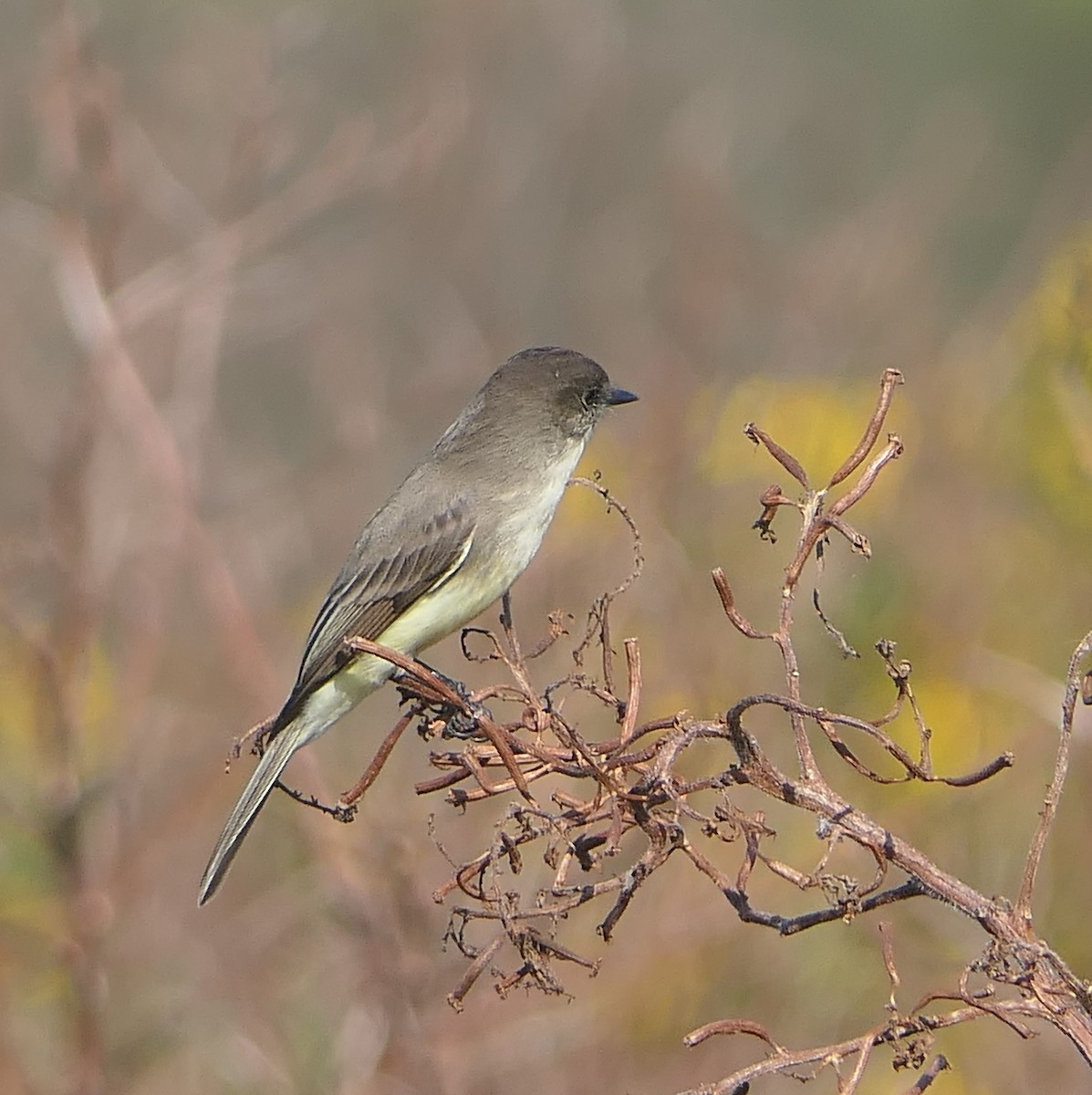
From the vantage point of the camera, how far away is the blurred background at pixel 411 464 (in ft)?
14.1

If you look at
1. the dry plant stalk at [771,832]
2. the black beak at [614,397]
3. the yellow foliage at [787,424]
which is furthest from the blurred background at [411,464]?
the dry plant stalk at [771,832]

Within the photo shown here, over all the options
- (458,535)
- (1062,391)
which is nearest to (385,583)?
(458,535)

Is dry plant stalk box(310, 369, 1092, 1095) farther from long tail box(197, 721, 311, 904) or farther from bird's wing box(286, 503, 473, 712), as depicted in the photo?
bird's wing box(286, 503, 473, 712)

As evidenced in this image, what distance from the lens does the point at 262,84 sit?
15.5 feet

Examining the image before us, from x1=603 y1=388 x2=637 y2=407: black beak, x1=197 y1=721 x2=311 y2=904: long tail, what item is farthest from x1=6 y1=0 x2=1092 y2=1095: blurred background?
x1=603 y1=388 x2=637 y2=407: black beak

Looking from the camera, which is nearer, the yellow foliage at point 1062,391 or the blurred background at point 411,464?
the yellow foliage at point 1062,391

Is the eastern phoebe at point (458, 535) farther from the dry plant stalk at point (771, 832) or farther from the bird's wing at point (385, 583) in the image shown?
the dry plant stalk at point (771, 832)

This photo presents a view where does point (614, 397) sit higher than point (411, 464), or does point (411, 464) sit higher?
point (411, 464)

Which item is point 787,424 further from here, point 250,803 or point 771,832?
point 771,832

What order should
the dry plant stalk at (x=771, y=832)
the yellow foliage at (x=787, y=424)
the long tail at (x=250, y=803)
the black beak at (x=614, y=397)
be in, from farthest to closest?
1. the yellow foliage at (x=787, y=424)
2. the black beak at (x=614, y=397)
3. the long tail at (x=250, y=803)
4. the dry plant stalk at (x=771, y=832)

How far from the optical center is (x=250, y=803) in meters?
3.98

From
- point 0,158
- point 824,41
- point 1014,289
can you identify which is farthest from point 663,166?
point 824,41

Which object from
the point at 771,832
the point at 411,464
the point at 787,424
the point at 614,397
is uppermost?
the point at 411,464

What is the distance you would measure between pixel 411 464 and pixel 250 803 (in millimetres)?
3101
